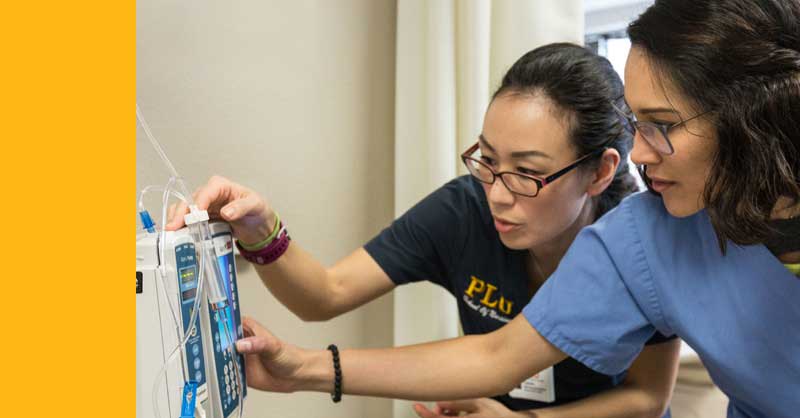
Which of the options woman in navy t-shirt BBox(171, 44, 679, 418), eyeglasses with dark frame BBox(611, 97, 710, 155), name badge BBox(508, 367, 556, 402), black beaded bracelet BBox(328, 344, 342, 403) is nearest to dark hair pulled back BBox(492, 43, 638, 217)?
woman in navy t-shirt BBox(171, 44, 679, 418)

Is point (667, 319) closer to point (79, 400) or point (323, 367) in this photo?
point (323, 367)

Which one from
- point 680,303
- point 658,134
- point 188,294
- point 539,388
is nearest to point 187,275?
point 188,294

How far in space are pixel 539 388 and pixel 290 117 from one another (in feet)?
2.29

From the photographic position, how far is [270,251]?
41.6 inches

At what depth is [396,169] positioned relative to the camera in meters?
1.62

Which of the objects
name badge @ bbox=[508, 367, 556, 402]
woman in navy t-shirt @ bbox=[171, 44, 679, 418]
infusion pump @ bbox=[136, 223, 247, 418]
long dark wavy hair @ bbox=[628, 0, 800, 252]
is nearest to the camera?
infusion pump @ bbox=[136, 223, 247, 418]

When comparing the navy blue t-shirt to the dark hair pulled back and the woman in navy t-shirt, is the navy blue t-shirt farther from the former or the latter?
the dark hair pulled back

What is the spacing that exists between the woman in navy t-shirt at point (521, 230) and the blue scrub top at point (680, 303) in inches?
5.5

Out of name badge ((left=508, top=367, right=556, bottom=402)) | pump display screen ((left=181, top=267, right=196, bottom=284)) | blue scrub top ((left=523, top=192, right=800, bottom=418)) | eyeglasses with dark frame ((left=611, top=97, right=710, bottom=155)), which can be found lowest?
name badge ((left=508, top=367, right=556, bottom=402))

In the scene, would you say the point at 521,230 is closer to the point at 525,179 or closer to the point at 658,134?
the point at 525,179

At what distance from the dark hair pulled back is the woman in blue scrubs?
0.49 ft

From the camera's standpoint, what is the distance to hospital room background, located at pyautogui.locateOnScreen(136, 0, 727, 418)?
112 cm

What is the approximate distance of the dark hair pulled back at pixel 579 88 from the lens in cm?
110

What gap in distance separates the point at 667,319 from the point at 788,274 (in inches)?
6.8
